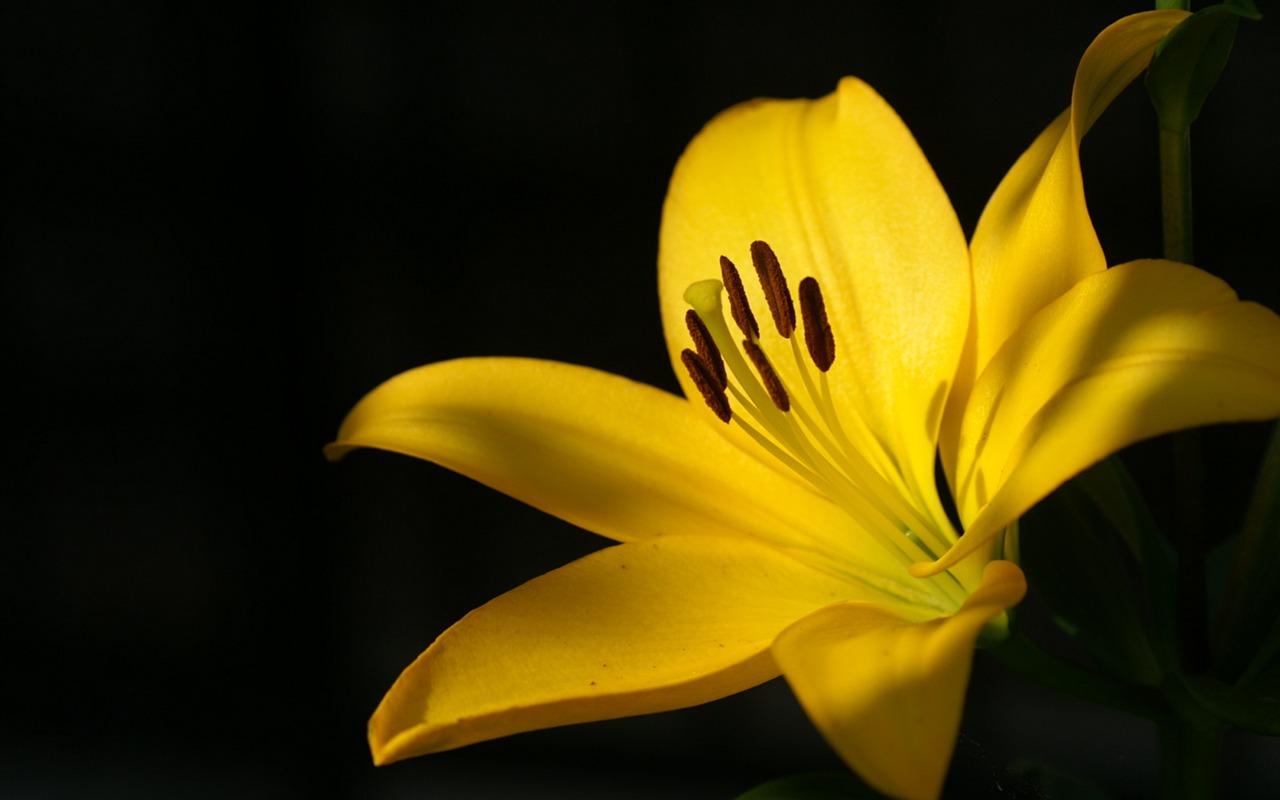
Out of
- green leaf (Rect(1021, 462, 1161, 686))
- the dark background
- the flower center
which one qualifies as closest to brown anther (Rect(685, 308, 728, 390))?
the flower center

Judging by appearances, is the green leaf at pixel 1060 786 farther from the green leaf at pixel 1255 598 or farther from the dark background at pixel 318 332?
the dark background at pixel 318 332

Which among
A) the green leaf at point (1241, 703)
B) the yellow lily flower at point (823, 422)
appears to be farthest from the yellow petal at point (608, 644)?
the green leaf at point (1241, 703)

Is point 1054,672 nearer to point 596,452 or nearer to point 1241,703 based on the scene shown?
point 1241,703

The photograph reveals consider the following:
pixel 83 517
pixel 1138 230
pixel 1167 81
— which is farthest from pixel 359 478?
pixel 1167 81

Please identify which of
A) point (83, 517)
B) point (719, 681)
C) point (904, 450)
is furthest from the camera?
point (83, 517)

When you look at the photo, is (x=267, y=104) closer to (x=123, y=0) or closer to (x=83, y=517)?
(x=123, y=0)

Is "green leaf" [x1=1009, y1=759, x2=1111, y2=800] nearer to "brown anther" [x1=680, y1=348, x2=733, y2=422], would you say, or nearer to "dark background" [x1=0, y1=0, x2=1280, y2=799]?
"brown anther" [x1=680, y1=348, x2=733, y2=422]

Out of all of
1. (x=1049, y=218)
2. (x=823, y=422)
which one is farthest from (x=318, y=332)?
(x=1049, y=218)
